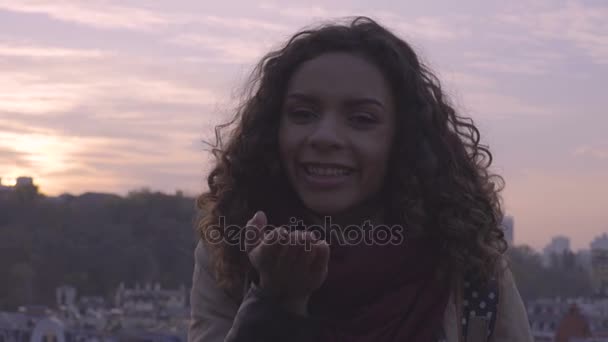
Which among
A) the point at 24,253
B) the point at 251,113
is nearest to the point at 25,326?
the point at 24,253

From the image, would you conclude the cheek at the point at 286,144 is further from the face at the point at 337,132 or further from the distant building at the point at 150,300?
the distant building at the point at 150,300

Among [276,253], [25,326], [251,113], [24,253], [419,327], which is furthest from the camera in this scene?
[24,253]

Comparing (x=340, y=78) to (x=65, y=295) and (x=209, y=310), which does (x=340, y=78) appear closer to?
(x=209, y=310)

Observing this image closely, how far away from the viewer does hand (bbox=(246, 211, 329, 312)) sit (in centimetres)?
212

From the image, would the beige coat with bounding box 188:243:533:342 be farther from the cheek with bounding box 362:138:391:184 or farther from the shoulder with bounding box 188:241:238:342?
the cheek with bounding box 362:138:391:184

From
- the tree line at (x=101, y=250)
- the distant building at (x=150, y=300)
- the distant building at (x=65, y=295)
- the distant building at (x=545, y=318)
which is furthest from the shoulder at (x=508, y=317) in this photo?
the tree line at (x=101, y=250)

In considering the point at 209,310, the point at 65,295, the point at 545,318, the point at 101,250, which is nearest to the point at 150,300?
the point at 65,295

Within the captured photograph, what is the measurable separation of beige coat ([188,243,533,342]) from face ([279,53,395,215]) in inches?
10.6

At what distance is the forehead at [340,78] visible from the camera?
2479 mm

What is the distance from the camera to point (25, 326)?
3247 centimetres

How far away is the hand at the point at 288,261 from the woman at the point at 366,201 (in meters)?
0.07

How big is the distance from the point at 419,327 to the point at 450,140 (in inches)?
19.2

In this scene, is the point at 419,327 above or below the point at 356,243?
below

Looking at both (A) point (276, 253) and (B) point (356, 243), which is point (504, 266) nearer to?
(B) point (356, 243)
